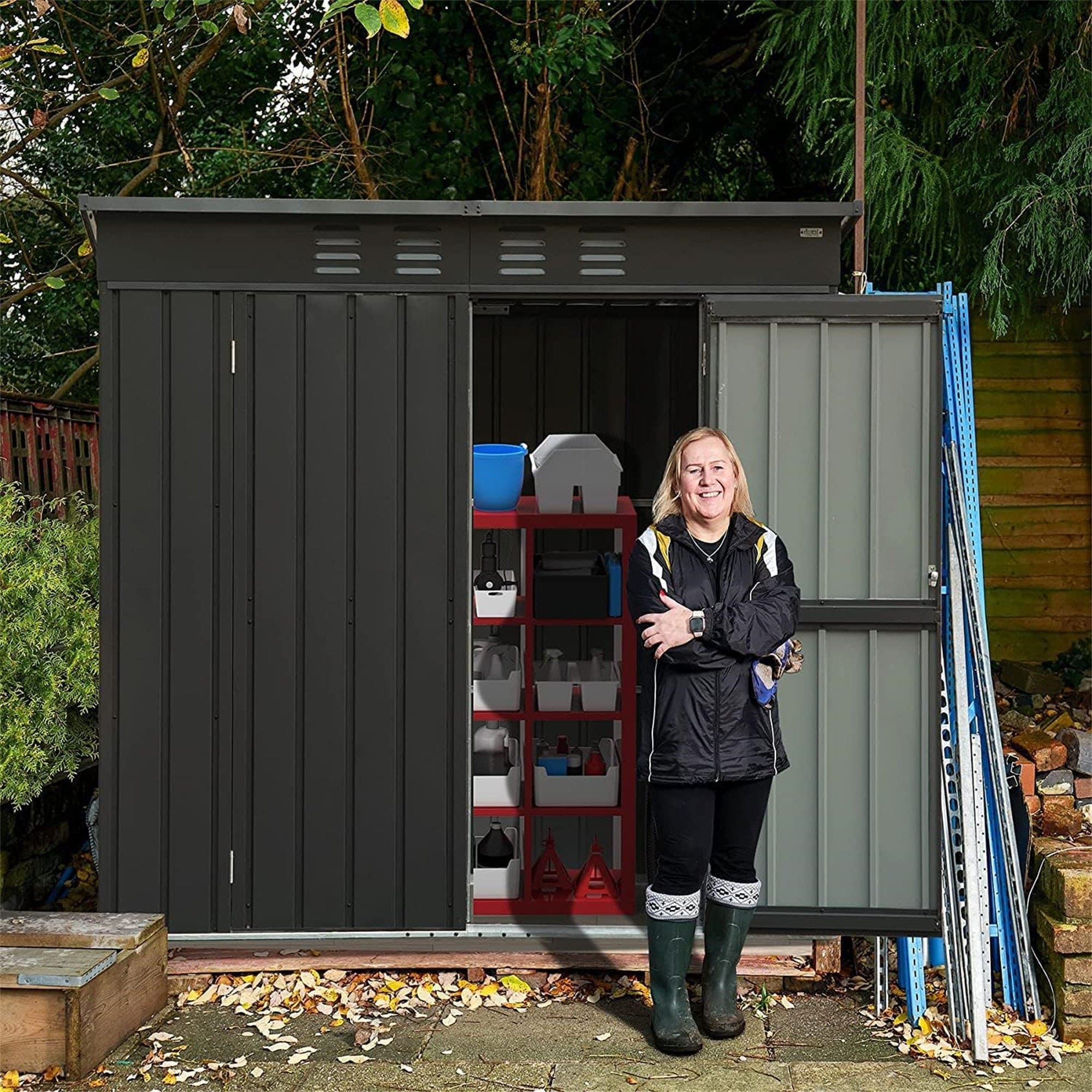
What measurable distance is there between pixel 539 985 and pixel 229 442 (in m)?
2.02

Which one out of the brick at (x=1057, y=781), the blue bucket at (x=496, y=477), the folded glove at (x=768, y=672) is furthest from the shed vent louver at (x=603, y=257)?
the brick at (x=1057, y=781)

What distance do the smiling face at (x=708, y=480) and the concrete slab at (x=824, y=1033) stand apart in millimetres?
1552

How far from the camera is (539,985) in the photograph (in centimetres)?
412

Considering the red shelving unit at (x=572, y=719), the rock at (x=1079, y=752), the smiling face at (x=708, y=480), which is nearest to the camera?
the smiling face at (x=708, y=480)

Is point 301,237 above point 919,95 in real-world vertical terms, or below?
below

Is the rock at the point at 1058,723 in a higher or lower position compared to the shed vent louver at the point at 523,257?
lower

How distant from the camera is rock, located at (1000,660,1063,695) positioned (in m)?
6.07

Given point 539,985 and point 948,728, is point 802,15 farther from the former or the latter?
point 539,985

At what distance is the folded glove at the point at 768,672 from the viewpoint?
3.45 metres

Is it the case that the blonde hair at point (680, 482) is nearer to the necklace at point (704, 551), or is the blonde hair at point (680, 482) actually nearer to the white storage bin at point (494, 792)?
the necklace at point (704, 551)

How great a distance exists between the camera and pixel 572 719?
454 centimetres

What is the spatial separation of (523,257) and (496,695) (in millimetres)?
1557

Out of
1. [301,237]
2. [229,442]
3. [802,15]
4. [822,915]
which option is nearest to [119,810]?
[229,442]

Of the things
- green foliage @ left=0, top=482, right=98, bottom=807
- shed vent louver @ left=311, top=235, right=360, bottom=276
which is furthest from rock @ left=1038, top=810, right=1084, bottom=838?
green foliage @ left=0, top=482, right=98, bottom=807
